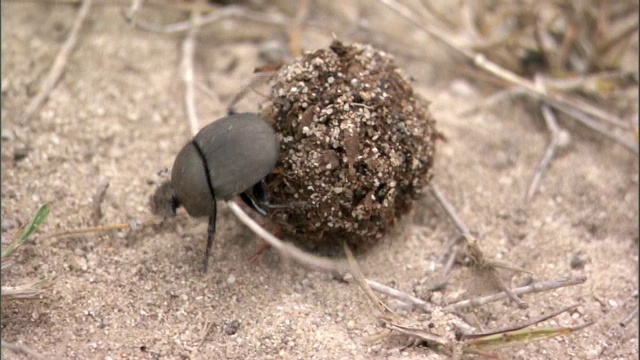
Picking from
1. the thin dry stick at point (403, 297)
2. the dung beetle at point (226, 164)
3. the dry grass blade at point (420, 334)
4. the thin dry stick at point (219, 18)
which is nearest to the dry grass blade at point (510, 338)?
the dry grass blade at point (420, 334)

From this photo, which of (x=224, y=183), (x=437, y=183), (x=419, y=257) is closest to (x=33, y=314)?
(x=224, y=183)

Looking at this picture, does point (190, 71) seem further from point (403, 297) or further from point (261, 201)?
point (403, 297)

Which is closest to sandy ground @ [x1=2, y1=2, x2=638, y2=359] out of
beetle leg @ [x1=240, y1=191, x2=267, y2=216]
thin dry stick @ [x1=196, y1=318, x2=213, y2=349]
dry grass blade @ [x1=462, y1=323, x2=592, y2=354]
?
thin dry stick @ [x1=196, y1=318, x2=213, y2=349]

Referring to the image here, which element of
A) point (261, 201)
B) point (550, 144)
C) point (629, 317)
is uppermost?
point (550, 144)

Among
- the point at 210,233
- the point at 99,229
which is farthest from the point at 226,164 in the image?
the point at 99,229

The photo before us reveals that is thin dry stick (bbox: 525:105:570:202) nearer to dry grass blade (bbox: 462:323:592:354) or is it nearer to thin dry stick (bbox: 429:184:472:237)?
thin dry stick (bbox: 429:184:472:237)

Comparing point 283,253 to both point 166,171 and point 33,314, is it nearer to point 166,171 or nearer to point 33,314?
point 166,171
